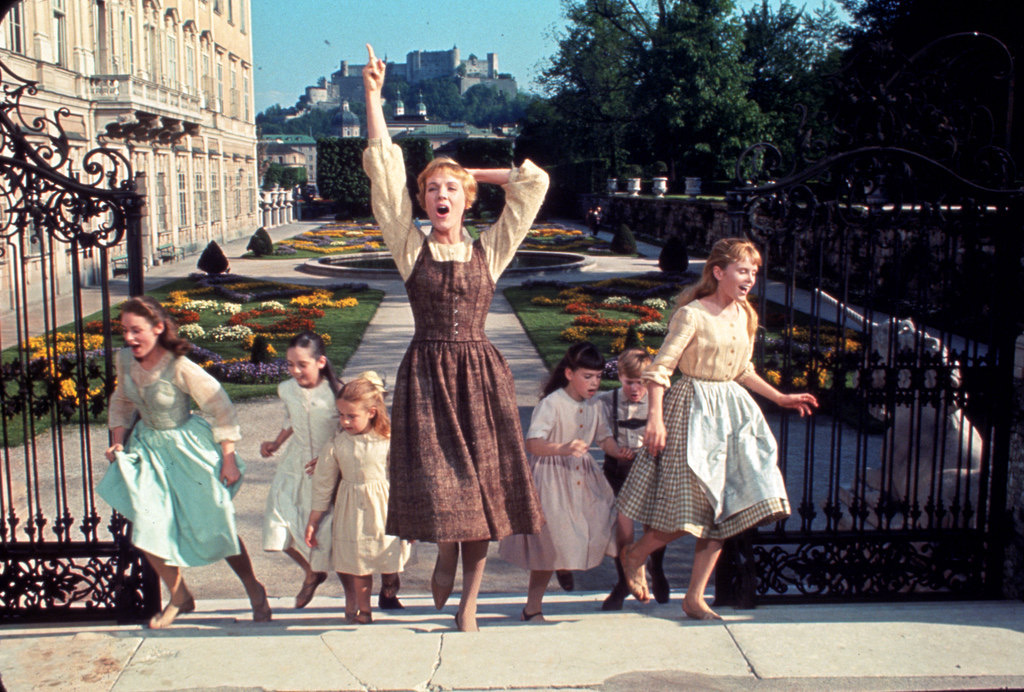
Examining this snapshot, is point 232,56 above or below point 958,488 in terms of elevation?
above

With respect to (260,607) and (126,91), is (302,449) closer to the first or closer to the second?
(260,607)

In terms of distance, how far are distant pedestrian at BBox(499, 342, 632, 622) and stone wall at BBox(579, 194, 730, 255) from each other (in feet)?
66.7

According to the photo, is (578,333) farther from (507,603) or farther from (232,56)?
(232,56)

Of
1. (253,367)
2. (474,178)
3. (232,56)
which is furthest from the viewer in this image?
(232,56)

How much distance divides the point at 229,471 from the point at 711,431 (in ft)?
6.62

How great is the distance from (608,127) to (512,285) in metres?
28.4

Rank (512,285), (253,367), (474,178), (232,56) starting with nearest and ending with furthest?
(474,178) < (253,367) < (512,285) < (232,56)

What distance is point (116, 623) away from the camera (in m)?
4.08

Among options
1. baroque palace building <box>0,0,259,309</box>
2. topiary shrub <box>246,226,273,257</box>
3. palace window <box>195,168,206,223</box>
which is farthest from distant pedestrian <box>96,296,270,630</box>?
palace window <box>195,168,206,223</box>

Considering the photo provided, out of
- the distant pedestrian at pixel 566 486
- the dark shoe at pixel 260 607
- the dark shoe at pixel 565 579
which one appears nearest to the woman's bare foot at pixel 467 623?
the distant pedestrian at pixel 566 486

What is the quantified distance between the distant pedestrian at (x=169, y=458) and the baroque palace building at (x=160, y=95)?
11573 mm

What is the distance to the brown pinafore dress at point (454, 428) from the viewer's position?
143 inches

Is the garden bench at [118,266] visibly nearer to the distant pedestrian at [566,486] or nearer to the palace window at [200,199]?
the palace window at [200,199]

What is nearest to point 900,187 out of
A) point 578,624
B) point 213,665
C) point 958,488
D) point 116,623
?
point 958,488
